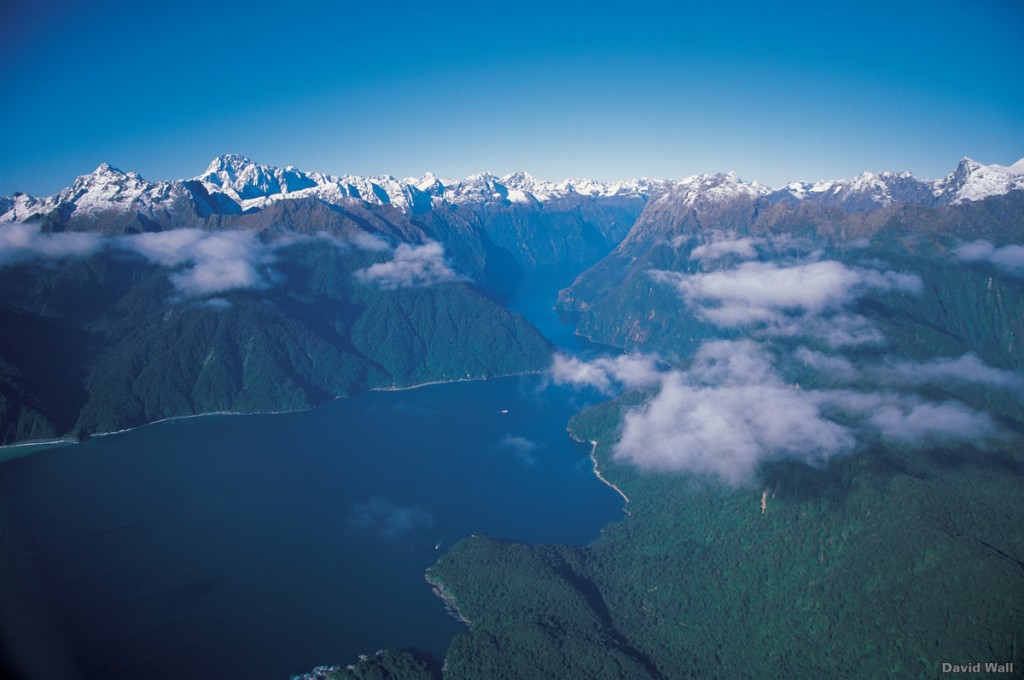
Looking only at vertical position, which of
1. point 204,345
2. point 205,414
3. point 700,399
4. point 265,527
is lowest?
point 265,527

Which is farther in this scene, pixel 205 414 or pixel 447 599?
pixel 205 414

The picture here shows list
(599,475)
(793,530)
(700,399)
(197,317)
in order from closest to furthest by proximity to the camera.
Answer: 1. (793,530)
2. (700,399)
3. (599,475)
4. (197,317)

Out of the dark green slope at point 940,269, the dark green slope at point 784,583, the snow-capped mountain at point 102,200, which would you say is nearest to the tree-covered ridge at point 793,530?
the dark green slope at point 784,583

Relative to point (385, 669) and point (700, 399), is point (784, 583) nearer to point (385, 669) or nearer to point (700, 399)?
point (700, 399)

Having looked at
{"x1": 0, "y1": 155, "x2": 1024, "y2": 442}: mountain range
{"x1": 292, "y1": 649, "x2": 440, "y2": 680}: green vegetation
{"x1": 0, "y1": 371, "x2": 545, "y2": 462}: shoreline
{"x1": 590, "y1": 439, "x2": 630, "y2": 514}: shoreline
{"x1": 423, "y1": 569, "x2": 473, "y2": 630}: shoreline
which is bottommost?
{"x1": 590, "y1": 439, "x2": 630, "y2": 514}: shoreline

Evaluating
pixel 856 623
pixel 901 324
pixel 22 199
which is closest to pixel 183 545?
pixel 856 623

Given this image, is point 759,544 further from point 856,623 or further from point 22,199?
point 22,199

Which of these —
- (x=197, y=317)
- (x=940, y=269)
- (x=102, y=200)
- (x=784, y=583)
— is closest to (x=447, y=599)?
(x=784, y=583)

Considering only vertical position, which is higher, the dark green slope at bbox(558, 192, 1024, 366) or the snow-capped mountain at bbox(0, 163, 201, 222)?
the snow-capped mountain at bbox(0, 163, 201, 222)

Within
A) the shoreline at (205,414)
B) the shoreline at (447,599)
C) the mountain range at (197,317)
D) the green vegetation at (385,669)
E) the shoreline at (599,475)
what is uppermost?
the mountain range at (197,317)

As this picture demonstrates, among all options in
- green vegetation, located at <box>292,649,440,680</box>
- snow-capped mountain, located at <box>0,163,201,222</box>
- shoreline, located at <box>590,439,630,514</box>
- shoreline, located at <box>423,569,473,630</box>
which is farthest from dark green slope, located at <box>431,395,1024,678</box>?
snow-capped mountain, located at <box>0,163,201,222</box>

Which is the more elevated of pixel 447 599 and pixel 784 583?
pixel 447 599

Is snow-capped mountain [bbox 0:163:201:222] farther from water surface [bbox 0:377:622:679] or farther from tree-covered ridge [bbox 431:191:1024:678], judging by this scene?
tree-covered ridge [bbox 431:191:1024:678]

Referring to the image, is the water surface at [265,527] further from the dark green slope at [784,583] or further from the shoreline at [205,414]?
the dark green slope at [784,583]
